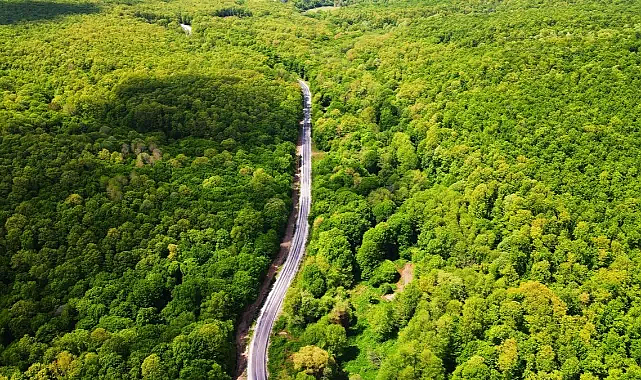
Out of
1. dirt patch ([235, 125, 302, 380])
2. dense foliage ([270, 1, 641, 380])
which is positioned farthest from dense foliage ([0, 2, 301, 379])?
dense foliage ([270, 1, 641, 380])

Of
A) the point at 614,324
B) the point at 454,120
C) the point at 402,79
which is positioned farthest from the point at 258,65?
the point at 614,324

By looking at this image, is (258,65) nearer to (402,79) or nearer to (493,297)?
(402,79)

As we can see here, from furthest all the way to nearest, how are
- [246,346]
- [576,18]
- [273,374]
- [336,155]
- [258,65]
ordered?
[258,65], [576,18], [336,155], [246,346], [273,374]

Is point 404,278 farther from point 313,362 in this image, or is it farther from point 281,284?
point 313,362

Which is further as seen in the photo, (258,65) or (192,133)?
(258,65)

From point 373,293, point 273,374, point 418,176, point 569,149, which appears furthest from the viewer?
point 418,176

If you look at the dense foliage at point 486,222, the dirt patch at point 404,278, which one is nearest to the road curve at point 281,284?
the dense foliage at point 486,222

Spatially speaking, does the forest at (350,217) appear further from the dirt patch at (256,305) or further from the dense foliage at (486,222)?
the dirt patch at (256,305)
